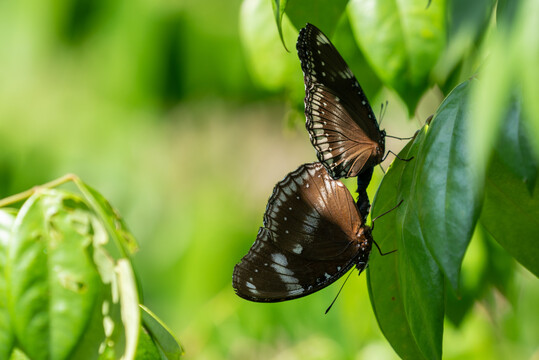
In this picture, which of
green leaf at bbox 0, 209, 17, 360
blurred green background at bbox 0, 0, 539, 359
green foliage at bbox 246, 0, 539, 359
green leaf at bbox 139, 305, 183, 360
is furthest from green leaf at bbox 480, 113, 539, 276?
blurred green background at bbox 0, 0, 539, 359

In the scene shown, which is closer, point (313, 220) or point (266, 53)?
point (313, 220)

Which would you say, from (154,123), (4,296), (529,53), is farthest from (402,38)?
(154,123)

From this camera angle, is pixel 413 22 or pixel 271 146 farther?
pixel 271 146

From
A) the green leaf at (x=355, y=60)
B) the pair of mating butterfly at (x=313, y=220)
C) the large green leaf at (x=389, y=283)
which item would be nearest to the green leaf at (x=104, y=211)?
the pair of mating butterfly at (x=313, y=220)

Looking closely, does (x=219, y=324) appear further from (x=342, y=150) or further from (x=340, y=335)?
(x=342, y=150)

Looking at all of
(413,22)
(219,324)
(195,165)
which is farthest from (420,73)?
(195,165)

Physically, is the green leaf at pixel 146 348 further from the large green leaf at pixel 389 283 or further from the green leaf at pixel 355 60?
the green leaf at pixel 355 60

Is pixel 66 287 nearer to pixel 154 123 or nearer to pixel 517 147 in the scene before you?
pixel 517 147
